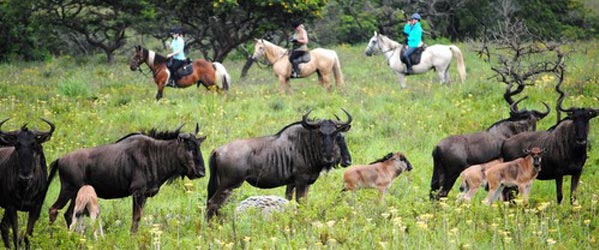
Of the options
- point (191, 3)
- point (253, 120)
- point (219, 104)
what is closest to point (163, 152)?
point (253, 120)

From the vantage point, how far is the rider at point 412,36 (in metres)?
22.9

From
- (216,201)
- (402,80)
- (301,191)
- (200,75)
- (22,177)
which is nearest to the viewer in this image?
(22,177)

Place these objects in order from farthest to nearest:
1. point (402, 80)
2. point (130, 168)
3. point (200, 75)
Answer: point (402, 80)
point (200, 75)
point (130, 168)

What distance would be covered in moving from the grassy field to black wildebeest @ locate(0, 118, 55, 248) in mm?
346

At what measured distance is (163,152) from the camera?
414 inches

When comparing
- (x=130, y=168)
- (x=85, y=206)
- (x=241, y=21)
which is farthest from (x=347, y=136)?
(x=241, y=21)

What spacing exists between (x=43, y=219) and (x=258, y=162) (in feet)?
9.58

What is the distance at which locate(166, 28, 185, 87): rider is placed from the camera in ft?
70.9

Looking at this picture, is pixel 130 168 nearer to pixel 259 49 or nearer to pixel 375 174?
pixel 375 174

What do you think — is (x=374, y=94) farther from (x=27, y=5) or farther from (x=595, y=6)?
(x=595, y=6)

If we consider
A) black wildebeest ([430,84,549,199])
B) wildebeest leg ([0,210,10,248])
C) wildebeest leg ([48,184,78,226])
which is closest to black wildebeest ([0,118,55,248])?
wildebeest leg ([0,210,10,248])

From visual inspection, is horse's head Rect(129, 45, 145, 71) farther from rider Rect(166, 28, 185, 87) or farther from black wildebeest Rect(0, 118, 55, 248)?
black wildebeest Rect(0, 118, 55, 248)

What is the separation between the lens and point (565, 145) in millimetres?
11547

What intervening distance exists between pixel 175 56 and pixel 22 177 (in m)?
12.9
